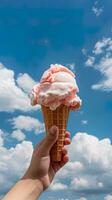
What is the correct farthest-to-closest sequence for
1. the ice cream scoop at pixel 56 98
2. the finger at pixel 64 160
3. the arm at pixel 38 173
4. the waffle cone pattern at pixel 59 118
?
the ice cream scoop at pixel 56 98 < the waffle cone pattern at pixel 59 118 < the finger at pixel 64 160 < the arm at pixel 38 173

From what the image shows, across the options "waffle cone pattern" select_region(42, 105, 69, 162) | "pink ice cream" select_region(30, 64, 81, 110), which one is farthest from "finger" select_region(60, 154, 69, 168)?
"pink ice cream" select_region(30, 64, 81, 110)

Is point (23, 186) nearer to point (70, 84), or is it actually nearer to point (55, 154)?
point (55, 154)

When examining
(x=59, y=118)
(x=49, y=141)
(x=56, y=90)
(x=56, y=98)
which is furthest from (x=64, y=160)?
(x=56, y=90)

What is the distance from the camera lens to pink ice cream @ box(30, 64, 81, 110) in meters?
4.82

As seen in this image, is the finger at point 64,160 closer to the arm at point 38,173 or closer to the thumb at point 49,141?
the arm at point 38,173

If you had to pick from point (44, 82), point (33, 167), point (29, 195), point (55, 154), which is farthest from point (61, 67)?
point (29, 195)

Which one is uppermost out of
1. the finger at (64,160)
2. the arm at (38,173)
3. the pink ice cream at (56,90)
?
the pink ice cream at (56,90)

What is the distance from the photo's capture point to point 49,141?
417 cm

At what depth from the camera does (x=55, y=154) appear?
4410 millimetres

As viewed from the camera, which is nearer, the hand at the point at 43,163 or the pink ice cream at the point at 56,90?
the hand at the point at 43,163

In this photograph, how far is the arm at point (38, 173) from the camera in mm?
3802

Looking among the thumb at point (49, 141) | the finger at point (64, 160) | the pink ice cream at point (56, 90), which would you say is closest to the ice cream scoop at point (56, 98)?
the pink ice cream at point (56, 90)

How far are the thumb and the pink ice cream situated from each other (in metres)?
0.63

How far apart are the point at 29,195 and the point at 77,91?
1955 mm
